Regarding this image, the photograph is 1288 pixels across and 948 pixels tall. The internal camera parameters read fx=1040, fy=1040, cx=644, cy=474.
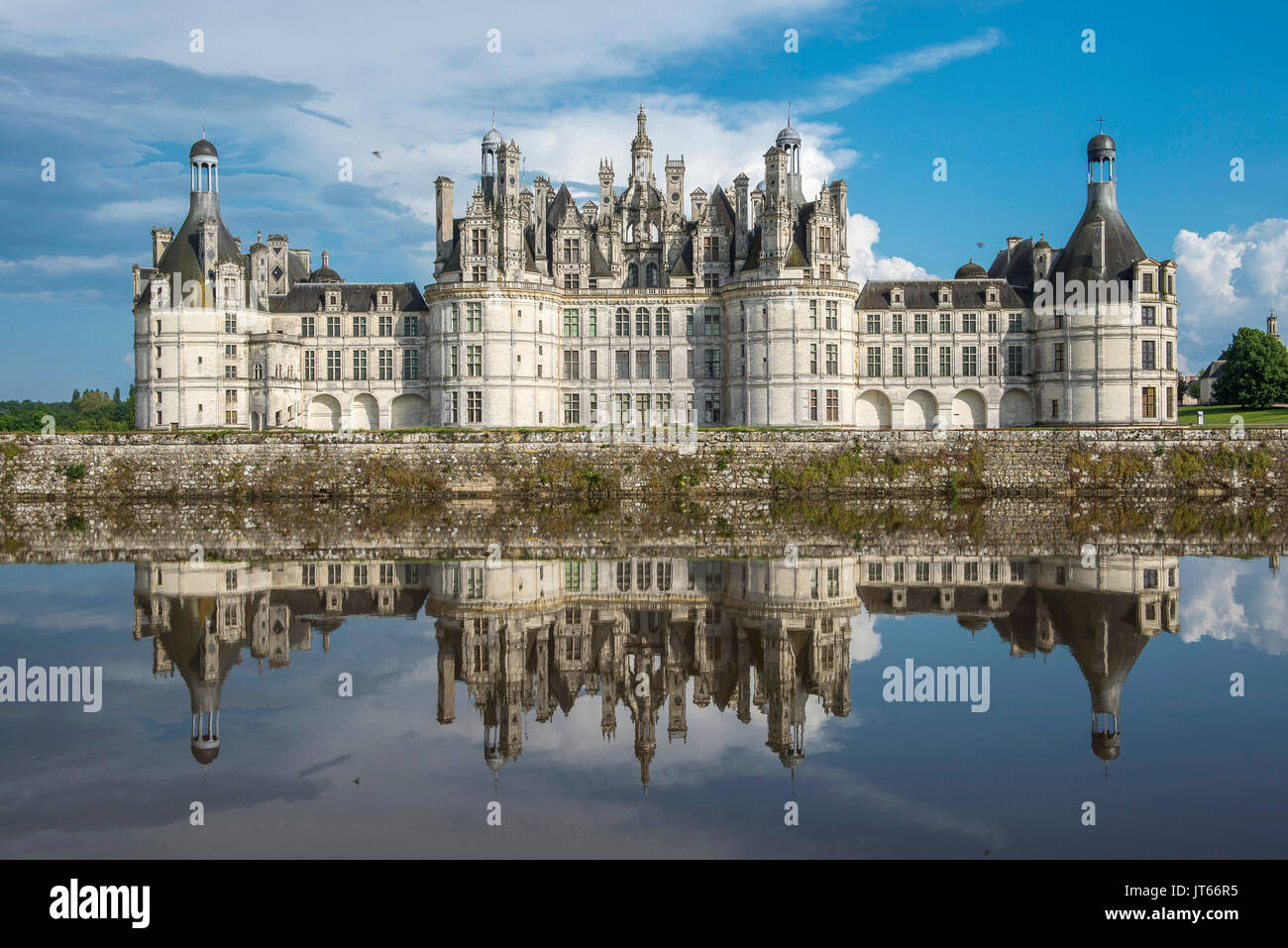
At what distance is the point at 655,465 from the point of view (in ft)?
137

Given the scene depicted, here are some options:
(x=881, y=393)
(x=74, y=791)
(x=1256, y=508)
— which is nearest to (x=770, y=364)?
(x=881, y=393)

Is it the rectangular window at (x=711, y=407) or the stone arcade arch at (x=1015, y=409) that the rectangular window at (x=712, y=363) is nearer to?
the rectangular window at (x=711, y=407)

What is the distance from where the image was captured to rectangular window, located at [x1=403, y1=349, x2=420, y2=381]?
192 ft

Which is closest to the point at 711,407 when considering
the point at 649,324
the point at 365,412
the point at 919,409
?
the point at 649,324

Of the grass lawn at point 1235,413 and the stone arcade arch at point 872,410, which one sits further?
the grass lawn at point 1235,413

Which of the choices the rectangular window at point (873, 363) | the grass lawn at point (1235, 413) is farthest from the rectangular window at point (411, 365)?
the grass lawn at point (1235, 413)

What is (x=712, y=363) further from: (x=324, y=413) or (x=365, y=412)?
(x=324, y=413)

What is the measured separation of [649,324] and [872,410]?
1357 centimetres

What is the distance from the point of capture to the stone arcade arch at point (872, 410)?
5888 centimetres

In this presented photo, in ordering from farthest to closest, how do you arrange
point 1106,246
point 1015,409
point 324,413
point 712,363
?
1. point 324,413
2. point 1015,409
3. point 712,363
4. point 1106,246

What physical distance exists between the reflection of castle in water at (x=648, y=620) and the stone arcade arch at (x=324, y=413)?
3735 centimetres

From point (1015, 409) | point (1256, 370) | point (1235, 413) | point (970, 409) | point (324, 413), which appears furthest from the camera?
point (1256, 370)
